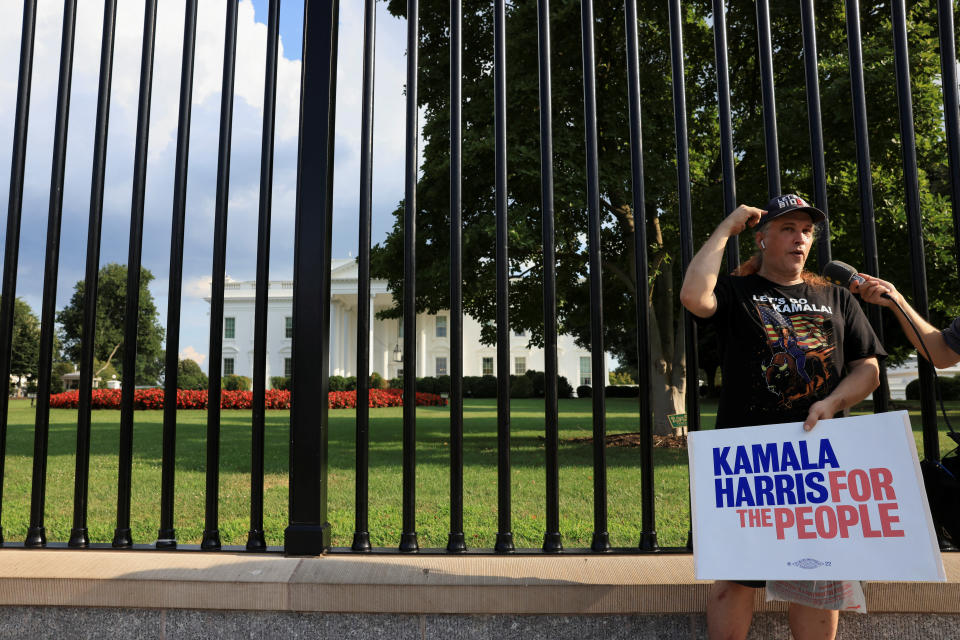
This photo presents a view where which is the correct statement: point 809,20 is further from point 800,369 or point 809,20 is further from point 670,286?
point 670,286

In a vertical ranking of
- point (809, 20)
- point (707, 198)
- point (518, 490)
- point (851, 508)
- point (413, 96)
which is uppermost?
point (707, 198)

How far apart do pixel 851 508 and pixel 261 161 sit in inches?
102

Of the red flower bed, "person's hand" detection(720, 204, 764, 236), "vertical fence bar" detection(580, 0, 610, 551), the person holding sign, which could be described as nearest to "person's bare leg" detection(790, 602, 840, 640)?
the person holding sign

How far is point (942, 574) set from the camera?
194 centimetres

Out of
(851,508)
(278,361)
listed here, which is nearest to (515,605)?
(851,508)

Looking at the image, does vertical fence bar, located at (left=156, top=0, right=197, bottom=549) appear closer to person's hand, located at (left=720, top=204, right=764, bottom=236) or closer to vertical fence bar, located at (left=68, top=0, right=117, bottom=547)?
vertical fence bar, located at (left=68, top=0, right=117, bottom=547)

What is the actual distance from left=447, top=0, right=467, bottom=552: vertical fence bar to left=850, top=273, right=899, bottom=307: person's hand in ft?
4.68

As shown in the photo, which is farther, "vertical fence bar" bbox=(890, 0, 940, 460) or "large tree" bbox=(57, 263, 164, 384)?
"large tree" bbox=(57, 263, 164, 384)

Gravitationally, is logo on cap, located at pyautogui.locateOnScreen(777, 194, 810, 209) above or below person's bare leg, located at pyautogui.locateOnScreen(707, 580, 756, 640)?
above

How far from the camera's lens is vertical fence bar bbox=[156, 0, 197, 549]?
9.04 ft

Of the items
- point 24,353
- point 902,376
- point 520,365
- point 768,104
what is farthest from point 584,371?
point 768,104

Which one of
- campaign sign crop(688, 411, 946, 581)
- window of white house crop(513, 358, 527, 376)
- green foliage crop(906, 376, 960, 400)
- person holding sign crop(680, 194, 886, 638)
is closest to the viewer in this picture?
campaign sign crop(688, 411, 946, 581)

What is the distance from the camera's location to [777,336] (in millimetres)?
2350

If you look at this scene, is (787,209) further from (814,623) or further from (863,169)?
(814,623)
